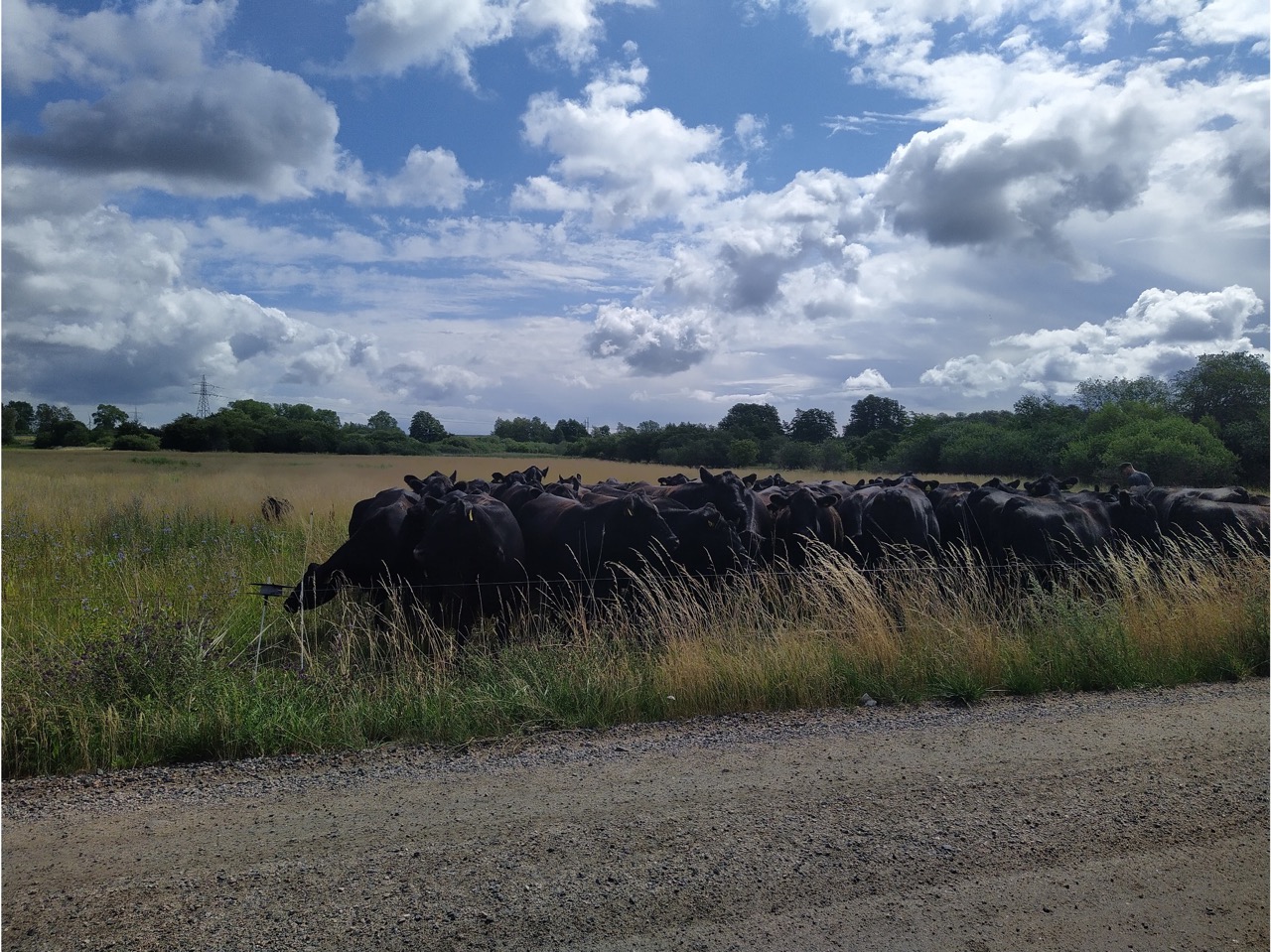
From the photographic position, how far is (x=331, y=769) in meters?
5.20

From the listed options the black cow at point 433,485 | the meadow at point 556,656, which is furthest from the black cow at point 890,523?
the black cow at point 433,485

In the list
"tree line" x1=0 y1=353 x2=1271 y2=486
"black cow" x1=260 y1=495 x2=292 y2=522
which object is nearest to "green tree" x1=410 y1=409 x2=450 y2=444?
"tree line" x1=0 y1=353 x2=1271 y2=486

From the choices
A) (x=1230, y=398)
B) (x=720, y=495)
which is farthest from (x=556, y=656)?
(x=1230, y=398)

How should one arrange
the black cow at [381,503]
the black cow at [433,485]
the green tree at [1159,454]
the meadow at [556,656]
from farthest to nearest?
the green tree at [1159,454] → the black cow at [433,485] → the black cow at [381,503] → the meadow at [556,656]

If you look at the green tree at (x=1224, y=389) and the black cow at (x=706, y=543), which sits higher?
the green tree at (x=1224, y=389)

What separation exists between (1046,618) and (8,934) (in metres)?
8.23

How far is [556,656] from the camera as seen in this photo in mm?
7223

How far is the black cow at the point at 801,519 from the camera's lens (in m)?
12.0

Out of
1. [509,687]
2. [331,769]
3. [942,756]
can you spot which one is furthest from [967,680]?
[331,769]

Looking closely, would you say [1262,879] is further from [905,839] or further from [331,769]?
[331,769]

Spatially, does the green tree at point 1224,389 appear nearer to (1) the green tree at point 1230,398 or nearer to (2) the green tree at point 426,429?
(1) the green tree at point 1230,398

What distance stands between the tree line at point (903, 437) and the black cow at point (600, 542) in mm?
14074

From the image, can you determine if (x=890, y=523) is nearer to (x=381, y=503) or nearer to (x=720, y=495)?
(x=720, y=495)

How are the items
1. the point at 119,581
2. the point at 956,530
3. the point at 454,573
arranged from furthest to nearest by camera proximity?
the point at 956,530
the point at 119,581
the point at 454,573
